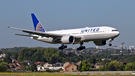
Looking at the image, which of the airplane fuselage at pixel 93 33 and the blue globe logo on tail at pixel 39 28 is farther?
the blue globe logo on tail at pixel 39 28

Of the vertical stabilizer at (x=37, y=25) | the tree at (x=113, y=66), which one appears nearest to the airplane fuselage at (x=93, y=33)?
the vertical stabilizer at (x=37, y=25)

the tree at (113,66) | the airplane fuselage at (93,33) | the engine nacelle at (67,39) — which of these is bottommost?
the tree at (113,66)

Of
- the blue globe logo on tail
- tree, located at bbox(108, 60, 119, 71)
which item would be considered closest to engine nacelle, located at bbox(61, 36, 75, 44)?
the blue globe logo on tail

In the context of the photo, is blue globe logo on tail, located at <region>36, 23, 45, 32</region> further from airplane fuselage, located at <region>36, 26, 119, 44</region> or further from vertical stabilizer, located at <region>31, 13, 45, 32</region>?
airplane fuselage, located at <region>36, 26, 119, 44</region>

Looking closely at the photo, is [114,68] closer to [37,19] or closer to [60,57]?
[60,57]

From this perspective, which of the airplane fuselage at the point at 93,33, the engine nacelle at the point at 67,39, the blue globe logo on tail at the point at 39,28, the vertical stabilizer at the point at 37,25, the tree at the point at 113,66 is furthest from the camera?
the tree at the point at 113,66

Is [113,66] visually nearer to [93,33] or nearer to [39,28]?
[39,28]

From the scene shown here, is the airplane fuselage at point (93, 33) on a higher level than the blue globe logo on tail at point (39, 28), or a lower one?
lower

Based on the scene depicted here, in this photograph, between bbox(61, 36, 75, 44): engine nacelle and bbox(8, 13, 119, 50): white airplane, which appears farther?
bbox(61, 36, 75, 44): engine nacelle

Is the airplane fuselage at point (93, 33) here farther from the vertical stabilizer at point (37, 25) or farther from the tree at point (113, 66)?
the tree at point (113, 66)

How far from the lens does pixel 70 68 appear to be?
5300 inches

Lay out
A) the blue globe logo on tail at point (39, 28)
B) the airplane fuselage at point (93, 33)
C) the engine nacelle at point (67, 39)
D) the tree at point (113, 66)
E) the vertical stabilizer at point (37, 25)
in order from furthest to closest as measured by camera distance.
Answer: the tree at point (113, 66) → the vertical stabilizer at point (37, 25) → the blue globe logo on tail at point (39, 28) → the engine nacelle at point (67, 39) → the airplane fuselage at point (93, 33)

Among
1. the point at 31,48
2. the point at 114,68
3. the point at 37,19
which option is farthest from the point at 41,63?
the point at 37,19

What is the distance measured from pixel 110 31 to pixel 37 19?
2562 centimetres
